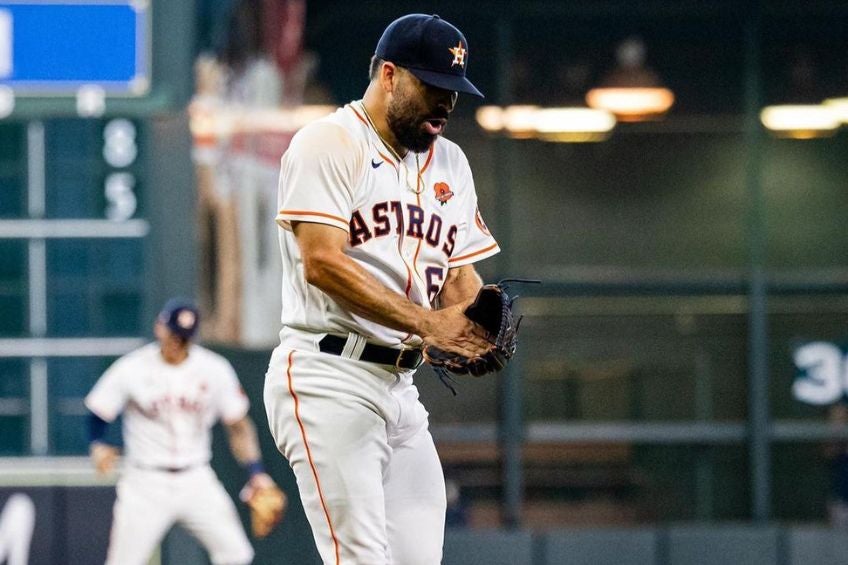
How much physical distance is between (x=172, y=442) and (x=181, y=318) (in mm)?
708

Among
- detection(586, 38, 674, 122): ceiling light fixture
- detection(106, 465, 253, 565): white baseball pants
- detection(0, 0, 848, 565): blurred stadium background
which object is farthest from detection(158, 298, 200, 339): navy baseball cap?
detection(586, 38, 674, 122): ceiling light fixture

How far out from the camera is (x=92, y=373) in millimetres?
9578

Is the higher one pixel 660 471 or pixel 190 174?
pixel 190 174

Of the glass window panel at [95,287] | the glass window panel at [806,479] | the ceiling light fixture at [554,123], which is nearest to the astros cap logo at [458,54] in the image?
the glass window panel at [95,287]

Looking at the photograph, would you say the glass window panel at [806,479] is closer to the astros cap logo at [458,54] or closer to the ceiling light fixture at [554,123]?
the ceiling light fixture at [554,123]

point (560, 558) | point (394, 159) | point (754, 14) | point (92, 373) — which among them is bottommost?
point (560, 558)

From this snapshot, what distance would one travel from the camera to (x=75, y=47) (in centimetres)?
933

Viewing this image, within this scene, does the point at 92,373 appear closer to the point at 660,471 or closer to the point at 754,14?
the point at 660,471

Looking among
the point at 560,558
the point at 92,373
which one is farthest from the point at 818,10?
the point at 92,373

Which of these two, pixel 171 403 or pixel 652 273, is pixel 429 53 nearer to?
pixel 171 403

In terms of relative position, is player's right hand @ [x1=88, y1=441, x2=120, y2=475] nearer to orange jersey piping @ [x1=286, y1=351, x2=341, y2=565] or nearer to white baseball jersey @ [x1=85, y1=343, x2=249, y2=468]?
white baseball jersey @ [x1=85, y1=343, x2=249, y2=468]

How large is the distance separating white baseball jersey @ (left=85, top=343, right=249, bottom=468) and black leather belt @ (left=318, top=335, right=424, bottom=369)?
4900 millimetres

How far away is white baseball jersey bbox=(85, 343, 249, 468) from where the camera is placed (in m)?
9.17

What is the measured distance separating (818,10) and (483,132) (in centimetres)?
220
